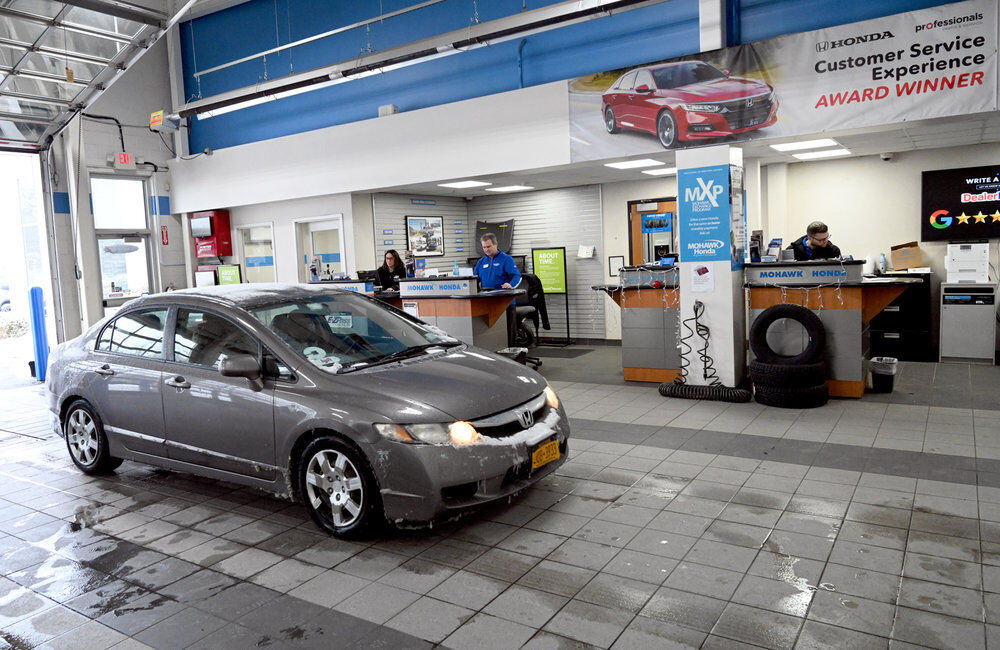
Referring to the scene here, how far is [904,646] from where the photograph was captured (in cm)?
263

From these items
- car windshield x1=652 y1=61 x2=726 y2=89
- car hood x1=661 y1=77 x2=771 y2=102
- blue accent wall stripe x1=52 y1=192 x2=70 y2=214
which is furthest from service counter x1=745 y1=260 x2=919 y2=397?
blue accent wall stripe x1=52 y1=192 x2=70 y2=214

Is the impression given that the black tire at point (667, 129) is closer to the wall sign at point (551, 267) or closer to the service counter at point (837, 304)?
the service counter at point (837, 304)

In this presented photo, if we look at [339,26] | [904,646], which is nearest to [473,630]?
[904,646]

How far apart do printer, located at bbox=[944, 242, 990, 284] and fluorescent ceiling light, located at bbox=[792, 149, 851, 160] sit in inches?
69.7

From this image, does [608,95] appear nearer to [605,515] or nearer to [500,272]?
[500,272]

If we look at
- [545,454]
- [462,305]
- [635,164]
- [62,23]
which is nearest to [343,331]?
[545,454]

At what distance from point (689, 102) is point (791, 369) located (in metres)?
2.99

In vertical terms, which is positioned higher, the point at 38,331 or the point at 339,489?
the point at 38,331

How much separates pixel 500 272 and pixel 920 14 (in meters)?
5.37

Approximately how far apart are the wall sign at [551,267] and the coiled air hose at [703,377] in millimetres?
4291

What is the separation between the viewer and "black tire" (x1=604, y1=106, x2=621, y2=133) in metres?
8.04

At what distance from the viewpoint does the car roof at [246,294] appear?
4480 mm

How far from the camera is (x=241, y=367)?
3941 mm

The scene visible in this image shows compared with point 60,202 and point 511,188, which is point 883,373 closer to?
point 511,188
